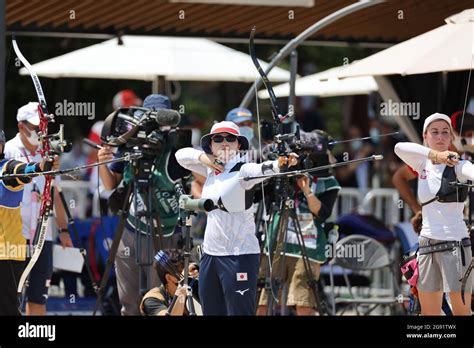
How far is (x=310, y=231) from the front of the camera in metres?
9.73

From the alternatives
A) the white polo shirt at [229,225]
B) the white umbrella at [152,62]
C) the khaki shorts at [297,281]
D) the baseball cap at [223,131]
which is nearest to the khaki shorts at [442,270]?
the white polo shirt at [229,225]

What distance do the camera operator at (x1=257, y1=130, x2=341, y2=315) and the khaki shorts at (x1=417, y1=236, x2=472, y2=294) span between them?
1.45 meters

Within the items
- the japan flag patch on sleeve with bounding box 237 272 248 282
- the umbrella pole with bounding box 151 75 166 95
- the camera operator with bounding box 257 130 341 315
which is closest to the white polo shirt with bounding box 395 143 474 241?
the japan flag patch on sleeve with bounding box 237 272 248 282

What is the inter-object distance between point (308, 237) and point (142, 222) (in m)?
1.25

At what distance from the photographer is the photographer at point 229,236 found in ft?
26.1

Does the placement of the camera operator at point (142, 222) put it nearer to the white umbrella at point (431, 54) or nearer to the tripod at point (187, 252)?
the tripod at point (187, 252)

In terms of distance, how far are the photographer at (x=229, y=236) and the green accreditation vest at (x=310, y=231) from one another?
1506 millimetres

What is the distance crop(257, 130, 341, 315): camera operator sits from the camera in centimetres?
959

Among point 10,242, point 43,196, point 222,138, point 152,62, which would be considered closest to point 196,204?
point 222,138

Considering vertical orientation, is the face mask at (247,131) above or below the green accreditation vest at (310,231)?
above

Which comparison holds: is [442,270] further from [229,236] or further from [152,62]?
[152,62]

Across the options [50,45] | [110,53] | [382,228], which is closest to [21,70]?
[110,53]

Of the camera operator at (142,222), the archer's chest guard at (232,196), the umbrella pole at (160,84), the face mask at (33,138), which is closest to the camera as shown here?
the archer's chest guard at (232,196)

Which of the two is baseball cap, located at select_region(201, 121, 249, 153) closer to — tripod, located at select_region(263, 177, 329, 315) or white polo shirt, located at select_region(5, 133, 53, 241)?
tripod, located at select_region(263, 177, 329, 315)
